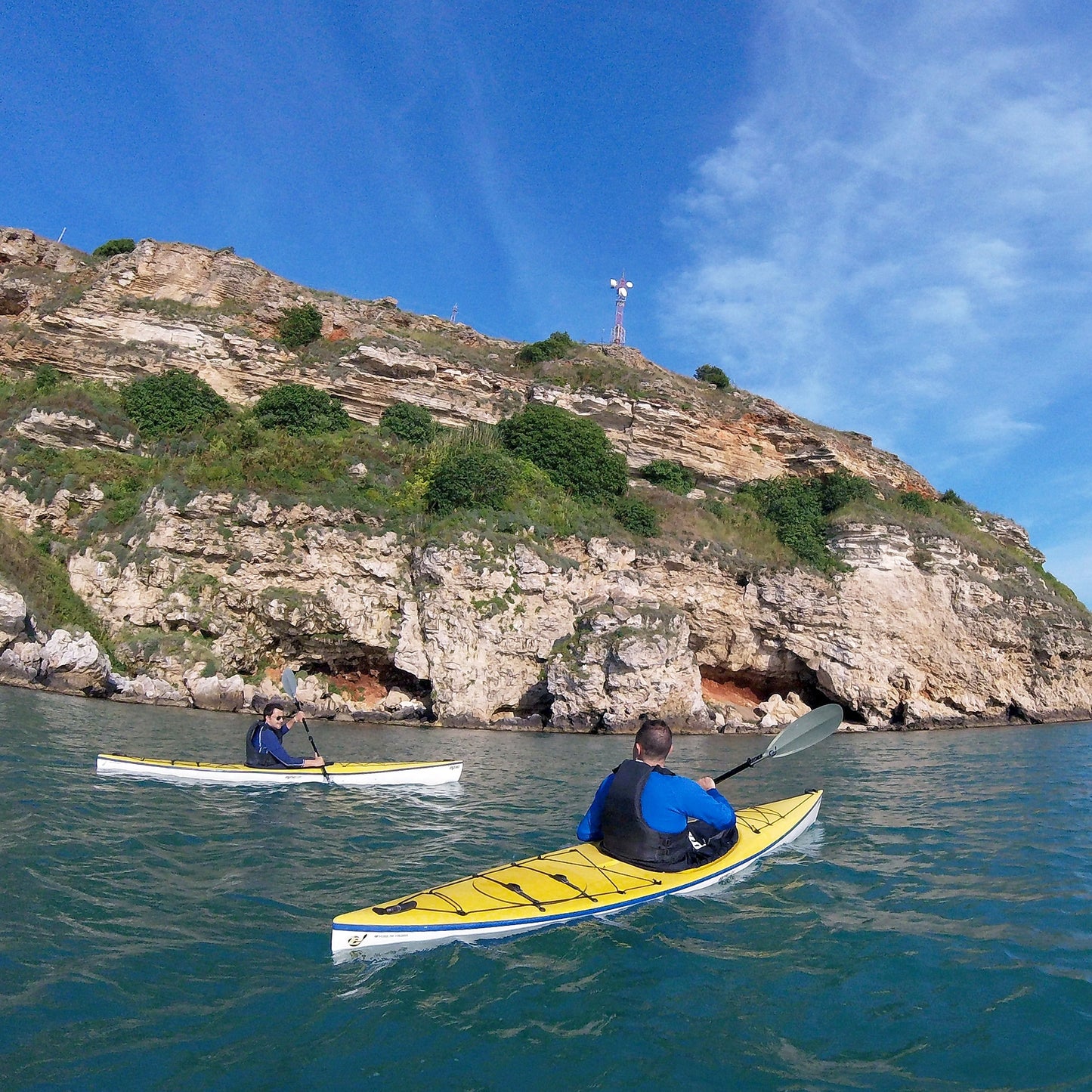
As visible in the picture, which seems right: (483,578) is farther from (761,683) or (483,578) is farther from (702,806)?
(702,806)

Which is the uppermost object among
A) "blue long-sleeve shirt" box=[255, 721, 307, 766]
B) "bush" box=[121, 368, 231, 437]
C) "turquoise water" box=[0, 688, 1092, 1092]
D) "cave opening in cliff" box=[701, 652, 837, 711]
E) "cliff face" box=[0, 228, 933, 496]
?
"cliff face" box=[0, 228, 933, 496]

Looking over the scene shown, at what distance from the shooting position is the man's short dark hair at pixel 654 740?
6000 millimetres

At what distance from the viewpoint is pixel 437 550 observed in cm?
2486

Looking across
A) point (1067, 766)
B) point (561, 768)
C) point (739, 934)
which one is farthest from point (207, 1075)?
point (1067, 766)

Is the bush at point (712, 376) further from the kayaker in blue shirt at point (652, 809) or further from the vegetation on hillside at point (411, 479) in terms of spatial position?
the kayaker in blue shirt at point (652, 809)

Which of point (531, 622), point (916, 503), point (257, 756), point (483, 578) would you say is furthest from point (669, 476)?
point (257, 756)

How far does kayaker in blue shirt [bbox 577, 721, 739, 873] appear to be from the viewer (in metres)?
6.11

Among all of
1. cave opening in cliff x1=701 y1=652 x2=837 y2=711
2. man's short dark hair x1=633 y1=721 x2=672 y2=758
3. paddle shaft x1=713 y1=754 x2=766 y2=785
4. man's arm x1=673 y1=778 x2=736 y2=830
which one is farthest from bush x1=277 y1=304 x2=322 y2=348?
man's arm x1=673 y1=778 x2=736 y2=830

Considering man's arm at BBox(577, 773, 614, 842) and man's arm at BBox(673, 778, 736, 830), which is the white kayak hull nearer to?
man's arm at BBox(577, 773, 614, 842)

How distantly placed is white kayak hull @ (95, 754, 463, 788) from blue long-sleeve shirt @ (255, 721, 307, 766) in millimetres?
172

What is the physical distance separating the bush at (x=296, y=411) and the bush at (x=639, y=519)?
517 inches

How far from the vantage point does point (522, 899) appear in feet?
18.0

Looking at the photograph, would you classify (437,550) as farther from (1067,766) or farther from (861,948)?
(861,948)

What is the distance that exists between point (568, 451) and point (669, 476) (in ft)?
21.0
